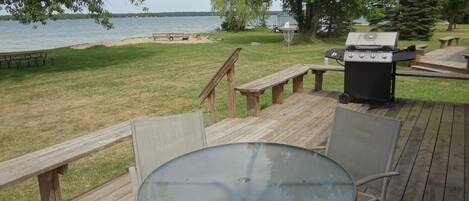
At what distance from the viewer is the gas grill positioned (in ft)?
17.6

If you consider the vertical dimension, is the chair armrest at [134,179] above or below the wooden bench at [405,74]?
below

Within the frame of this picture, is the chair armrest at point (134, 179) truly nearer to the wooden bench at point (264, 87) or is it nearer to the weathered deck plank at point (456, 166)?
the weathered deck plank at point (456, 166)

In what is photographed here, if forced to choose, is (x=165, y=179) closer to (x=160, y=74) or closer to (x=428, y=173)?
(x=428, y=173)

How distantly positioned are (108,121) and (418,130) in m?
4.75

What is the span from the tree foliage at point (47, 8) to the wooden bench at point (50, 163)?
9650mm

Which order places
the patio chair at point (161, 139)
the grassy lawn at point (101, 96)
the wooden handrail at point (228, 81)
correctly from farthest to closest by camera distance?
the wooden handrail at point (228, 81)
the grassy lawn at point (101, 96)
the patio chair at point (161, 139)

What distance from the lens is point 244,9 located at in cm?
2406

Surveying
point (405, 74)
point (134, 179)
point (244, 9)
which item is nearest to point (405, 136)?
point (405, 74)

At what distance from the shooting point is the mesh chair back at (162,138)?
2.58m

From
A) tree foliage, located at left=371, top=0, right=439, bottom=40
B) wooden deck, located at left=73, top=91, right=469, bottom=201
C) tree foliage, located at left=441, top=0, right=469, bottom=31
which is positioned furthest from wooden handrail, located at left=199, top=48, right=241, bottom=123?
tree foliage, located at left=441, top=0, right=469, bottom=31

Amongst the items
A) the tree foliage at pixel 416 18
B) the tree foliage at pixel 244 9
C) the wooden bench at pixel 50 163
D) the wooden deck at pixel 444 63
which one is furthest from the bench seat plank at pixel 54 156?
the tree foliage at pixel 416 18

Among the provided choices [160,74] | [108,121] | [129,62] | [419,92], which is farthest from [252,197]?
[129,62]

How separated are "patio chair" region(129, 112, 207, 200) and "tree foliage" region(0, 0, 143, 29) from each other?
10.4 metres

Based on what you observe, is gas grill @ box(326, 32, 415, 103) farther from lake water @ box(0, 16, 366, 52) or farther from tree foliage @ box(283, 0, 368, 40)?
lake water @ box(0, 16, 366, 52)
